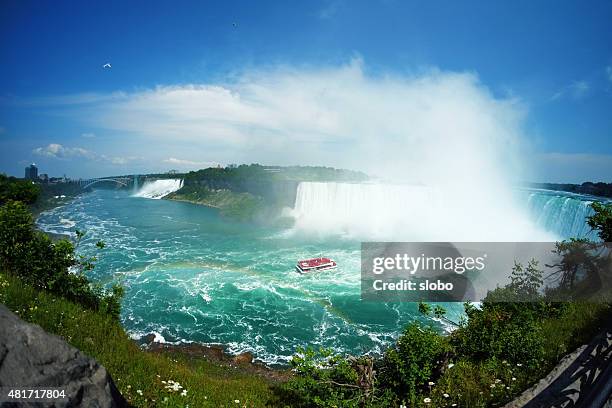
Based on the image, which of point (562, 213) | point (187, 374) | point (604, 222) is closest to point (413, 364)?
point (187, 374)

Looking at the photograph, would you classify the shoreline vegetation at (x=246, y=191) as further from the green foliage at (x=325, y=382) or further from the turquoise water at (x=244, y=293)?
the green foliage at (x=325, y=382)

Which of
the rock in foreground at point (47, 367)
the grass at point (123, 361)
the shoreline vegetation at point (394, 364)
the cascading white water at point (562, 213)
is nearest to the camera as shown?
the rock in foreground at point (47, 367)

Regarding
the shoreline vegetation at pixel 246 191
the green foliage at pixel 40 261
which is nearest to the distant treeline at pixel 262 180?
the shoreline vegetation at pixel 246 191

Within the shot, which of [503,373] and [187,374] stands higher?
[503,373]

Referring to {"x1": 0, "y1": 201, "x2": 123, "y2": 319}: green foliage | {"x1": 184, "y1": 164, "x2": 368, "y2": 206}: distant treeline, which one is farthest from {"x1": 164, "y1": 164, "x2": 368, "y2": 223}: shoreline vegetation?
{"x1": 0, "y1": 201, "x2": 123, "y2": 319}: green foliage

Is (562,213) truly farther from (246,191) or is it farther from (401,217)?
(246,191)
